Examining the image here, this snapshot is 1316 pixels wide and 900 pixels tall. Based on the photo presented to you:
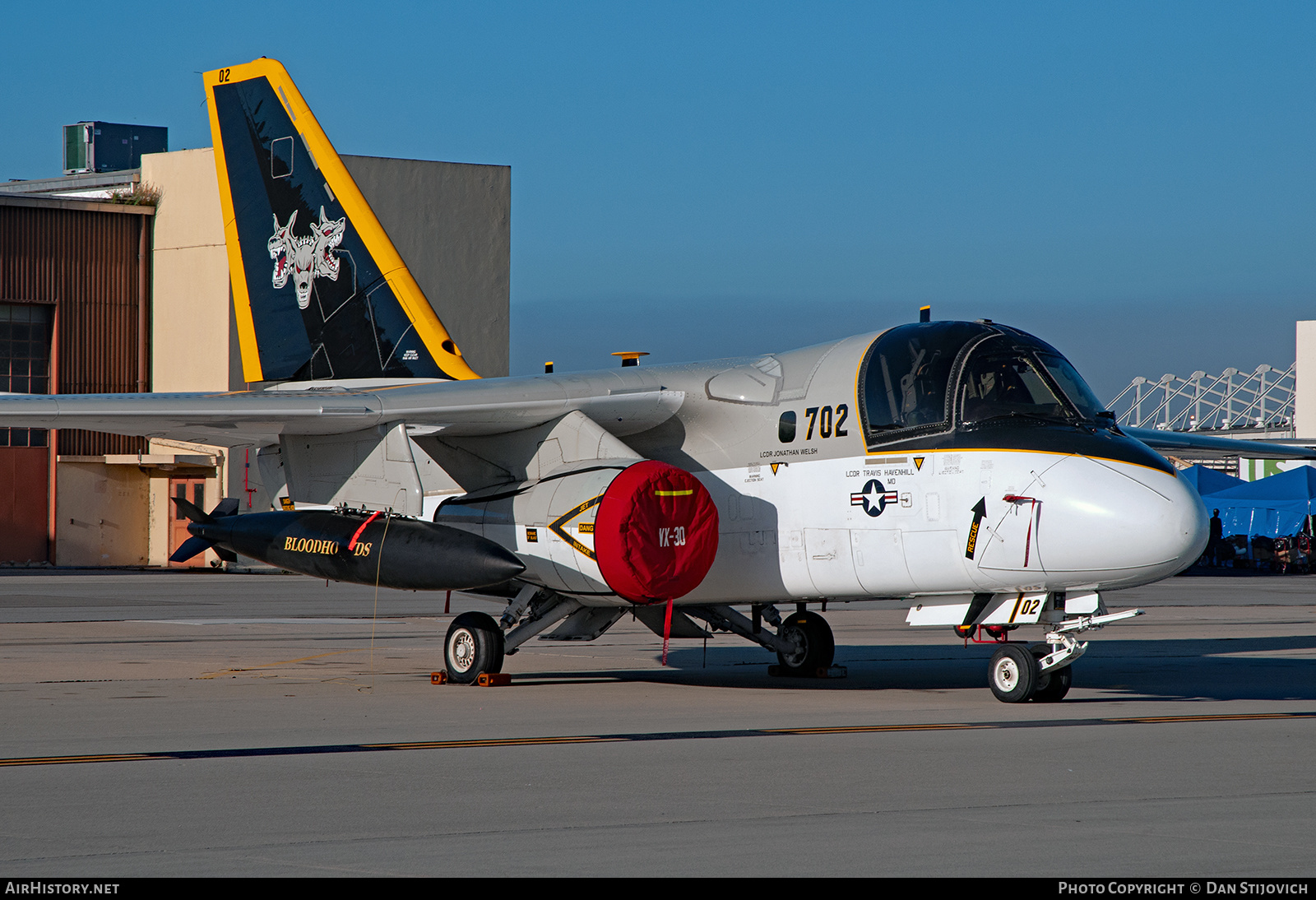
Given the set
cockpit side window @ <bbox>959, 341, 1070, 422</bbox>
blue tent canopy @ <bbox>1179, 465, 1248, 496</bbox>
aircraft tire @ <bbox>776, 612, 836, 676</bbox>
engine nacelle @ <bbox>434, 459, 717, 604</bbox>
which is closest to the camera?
cockpit side window @ <bbox>959, 341, 1070, 422</bbox>

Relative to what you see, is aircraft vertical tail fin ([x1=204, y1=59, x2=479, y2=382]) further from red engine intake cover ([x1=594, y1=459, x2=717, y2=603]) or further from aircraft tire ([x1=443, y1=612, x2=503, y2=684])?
red engine intake cover ([x1=594, y1=459, x2=717, y2=603])

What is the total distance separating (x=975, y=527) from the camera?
12039mm

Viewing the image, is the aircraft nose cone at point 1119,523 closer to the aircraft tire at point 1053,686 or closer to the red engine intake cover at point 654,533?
the aircraft tire at point 1053,686

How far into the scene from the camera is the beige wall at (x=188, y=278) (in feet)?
148

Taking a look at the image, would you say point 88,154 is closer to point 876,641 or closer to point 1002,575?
point 876,641

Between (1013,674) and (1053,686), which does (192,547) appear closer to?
(1013,674)

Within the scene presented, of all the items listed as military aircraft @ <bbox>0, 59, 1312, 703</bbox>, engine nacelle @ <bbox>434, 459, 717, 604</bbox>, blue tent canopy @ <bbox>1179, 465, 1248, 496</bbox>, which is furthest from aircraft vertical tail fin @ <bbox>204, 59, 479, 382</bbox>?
blue tent canopy @ <bbox>1179, 465, 1248, 496</bbox>

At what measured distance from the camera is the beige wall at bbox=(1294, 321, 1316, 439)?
7600 centimetres

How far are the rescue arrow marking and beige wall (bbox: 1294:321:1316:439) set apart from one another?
230 feet

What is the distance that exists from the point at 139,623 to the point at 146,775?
51.1 feet

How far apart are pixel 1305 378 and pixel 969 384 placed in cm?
7211

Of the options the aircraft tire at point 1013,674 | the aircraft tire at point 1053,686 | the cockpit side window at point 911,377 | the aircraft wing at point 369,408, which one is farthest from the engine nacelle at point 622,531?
the aircraft tire at point 1053,686

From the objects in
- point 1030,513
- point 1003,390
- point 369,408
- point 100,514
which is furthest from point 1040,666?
point 100,514

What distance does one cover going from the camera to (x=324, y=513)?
14406 millimetres
